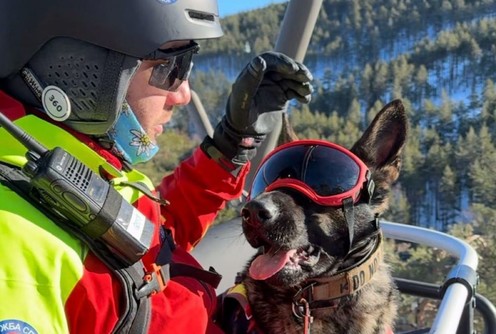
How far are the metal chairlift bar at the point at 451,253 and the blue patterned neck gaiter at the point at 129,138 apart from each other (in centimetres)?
102

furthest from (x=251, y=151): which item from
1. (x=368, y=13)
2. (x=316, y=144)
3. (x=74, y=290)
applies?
(x=368, y=13)

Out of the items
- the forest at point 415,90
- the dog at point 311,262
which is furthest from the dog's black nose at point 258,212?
the forest at point 415,90

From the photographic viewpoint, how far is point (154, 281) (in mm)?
1532

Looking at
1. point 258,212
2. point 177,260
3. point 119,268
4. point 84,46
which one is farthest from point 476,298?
point 84,46

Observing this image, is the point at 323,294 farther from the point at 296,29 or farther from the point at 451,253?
the point at 296,29

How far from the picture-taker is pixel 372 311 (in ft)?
7.45

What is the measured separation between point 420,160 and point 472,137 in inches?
125

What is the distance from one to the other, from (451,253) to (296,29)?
1.26m

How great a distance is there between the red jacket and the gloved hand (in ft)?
0.32

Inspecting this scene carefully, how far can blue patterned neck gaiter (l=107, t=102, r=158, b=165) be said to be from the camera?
1.70m

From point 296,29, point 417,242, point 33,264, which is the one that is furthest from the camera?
point 296,29

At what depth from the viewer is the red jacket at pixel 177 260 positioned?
1377mm

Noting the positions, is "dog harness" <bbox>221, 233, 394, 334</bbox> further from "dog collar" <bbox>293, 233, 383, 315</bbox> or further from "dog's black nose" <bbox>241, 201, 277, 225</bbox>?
"dog's black nose" <bbox>241, 201, 277, 225</bbox>

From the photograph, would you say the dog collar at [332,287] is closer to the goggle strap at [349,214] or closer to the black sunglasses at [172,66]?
the goggle strap at [349,214]
